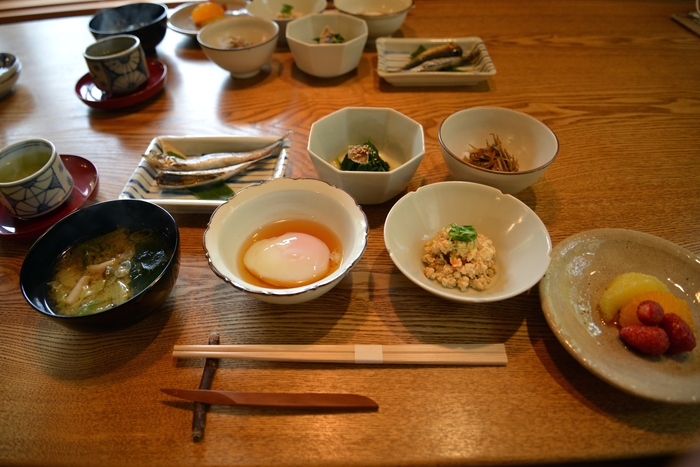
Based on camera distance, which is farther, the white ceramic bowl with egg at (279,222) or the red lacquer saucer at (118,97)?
the red lacquer saucer at (118,97)

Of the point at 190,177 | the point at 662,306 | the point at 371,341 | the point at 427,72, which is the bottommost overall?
the point at 371,341

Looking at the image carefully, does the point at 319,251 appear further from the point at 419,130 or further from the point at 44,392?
the point at 44,392

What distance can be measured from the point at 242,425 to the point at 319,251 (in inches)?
23.0

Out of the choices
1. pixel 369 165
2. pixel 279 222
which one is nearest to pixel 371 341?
pixel 279 222

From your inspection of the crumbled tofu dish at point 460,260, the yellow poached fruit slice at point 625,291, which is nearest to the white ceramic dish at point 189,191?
the crumbled tofu dish at point 460,260

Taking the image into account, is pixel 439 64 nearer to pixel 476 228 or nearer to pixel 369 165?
pixel 369 165

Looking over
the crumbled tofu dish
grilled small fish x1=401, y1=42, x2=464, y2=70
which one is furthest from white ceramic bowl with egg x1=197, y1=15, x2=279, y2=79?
the crumbled tofu dish

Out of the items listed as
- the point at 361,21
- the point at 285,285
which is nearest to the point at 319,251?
the point at 285,285

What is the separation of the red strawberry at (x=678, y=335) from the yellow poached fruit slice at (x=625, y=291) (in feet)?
0.37

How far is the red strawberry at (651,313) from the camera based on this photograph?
A: 40.0 inches

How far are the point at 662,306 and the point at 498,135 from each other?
1.00m

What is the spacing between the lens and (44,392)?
3.58 feet

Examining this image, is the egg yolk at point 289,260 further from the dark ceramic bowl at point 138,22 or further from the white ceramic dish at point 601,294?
the dark ceramic bowl at point 138,22

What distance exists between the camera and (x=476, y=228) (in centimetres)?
139
